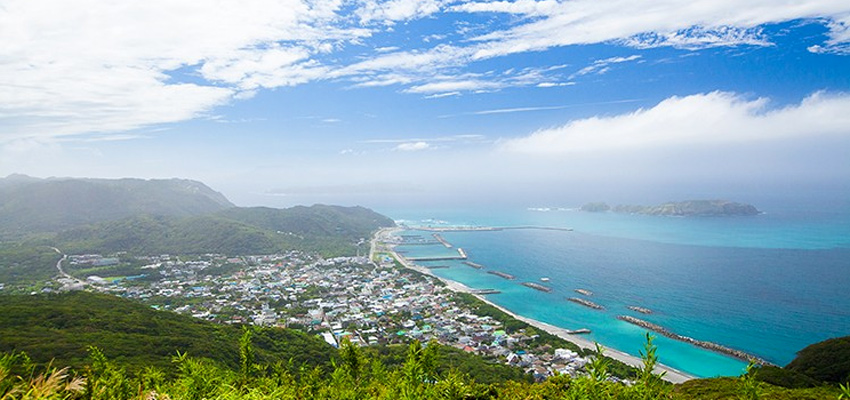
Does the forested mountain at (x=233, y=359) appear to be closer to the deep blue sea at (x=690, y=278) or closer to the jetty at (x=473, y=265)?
the deep blue sea at (x=690, y=278)

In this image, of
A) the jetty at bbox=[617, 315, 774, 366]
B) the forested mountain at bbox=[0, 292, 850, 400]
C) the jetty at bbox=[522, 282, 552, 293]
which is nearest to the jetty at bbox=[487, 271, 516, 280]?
the jetty at bbox=[522, 282, 552, 293]

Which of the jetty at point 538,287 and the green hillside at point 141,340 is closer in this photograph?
the green hillside at point 141,340

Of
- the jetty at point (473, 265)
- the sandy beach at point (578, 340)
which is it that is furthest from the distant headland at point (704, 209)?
the sandy beach at point (578, 340)

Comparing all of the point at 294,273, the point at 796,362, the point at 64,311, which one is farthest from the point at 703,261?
the point at 64,311

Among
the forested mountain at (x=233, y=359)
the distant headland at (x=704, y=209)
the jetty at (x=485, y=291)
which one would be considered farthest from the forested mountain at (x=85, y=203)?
the distant headland at (x=704, y=209)

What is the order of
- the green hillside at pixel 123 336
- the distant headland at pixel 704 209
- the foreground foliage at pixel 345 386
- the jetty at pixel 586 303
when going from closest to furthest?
the foreground foliage at pixel 345 386 → the green hillside at pixel 123 336 → the jetty at pixel 586 303 → the distant headland at pixel 704 209

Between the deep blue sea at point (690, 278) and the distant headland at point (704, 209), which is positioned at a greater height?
the distant headland at point (704, 209)

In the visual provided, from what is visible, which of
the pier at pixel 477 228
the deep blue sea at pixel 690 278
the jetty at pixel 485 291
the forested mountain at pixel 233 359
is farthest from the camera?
the pier at pixel 477 228

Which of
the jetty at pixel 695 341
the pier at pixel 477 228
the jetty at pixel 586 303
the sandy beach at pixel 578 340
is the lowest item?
the sandy beach at pixel 578 340

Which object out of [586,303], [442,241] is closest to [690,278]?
[586,303]
